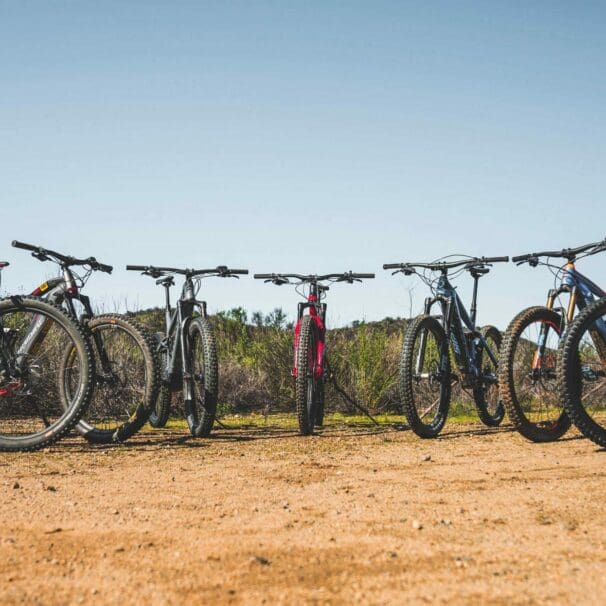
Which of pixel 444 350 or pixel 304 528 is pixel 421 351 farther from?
pixel 304 528

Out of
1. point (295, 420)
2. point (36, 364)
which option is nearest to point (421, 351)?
point (295, 420)

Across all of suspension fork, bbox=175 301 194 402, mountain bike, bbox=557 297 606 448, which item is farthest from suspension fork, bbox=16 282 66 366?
mountain bike, bbox=557 297 606 448

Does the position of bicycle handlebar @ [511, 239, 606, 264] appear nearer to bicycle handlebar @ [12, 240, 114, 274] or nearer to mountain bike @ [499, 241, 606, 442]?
mountain bike @ [499, 241, 606, 442]

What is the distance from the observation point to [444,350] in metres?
6.80

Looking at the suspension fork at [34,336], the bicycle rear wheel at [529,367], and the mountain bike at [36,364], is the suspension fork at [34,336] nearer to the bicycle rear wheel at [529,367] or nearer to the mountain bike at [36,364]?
the mountain bike at [36,364]

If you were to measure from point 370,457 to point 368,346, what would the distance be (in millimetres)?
4128

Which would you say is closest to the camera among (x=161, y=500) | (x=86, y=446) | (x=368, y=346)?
(x=161, y=500)

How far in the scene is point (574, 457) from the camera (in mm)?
4988

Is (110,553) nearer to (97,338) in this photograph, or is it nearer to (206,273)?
(97,338)

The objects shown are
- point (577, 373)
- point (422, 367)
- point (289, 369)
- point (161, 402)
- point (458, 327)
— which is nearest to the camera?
point (577, 373)

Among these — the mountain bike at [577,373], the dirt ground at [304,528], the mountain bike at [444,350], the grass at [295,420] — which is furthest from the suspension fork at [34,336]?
the mountain bike at [577,373]

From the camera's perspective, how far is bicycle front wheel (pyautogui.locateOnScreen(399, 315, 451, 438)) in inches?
247

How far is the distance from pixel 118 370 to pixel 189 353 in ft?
2.22

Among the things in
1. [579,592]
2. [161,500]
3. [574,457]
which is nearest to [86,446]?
[161,500]
